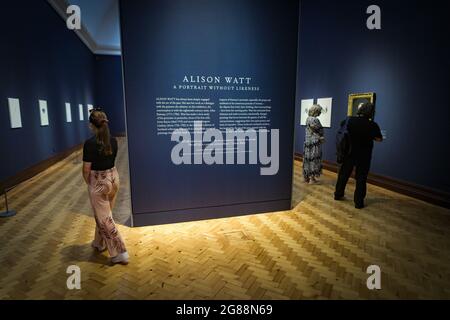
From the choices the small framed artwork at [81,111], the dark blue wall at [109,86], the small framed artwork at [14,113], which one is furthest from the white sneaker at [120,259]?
the dark blue wall at [109,86]

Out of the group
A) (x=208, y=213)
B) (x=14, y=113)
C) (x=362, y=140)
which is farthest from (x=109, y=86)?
(x=362, y=140)

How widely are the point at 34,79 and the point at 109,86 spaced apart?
36.9 feet

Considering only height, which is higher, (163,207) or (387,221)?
(163,207)

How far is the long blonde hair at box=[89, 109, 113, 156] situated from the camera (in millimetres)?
3078

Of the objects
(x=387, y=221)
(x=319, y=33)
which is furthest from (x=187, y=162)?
(x=319, y=33)

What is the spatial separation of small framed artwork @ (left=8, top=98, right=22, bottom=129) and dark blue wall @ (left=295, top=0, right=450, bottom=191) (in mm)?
8809

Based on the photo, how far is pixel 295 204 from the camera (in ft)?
18.9

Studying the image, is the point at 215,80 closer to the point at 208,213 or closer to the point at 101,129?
the point at 101,129

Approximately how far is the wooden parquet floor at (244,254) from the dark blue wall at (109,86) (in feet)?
48.4

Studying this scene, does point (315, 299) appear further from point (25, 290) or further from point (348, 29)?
point (348, 29)

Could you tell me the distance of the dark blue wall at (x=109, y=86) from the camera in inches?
743

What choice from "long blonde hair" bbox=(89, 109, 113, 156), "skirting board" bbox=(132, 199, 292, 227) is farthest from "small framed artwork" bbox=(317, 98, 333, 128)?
"long blonde hair" bbox=(89, 109, 113, 156)

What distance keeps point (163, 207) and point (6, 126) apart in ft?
16.0

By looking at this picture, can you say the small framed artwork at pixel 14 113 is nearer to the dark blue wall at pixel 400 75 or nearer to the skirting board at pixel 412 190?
the dark blue wall at pixel 400 75
